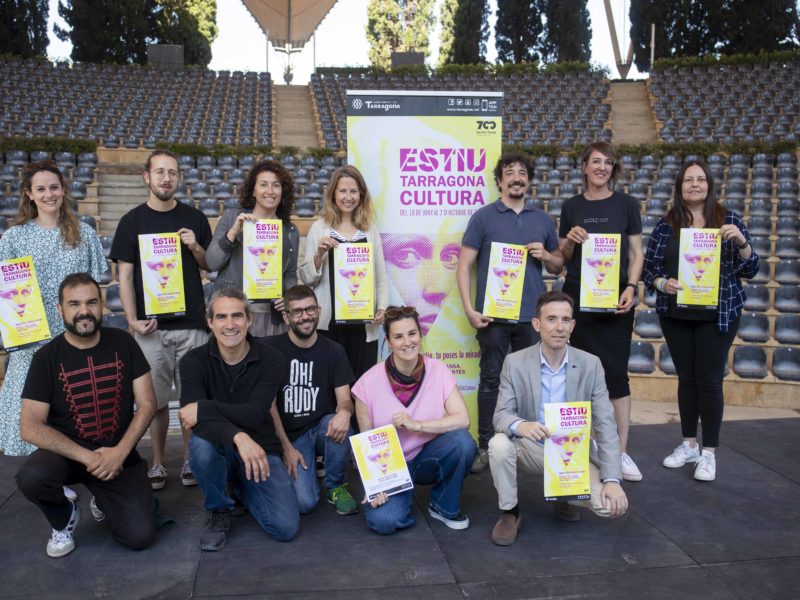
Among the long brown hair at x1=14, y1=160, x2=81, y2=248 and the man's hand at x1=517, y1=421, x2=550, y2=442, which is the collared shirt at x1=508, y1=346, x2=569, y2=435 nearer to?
the man's hand at x1=517, y1=421, x2=550, y2=442

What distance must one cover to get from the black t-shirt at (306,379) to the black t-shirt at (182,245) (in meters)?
Answer: 0.46

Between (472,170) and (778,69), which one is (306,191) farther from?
(778,69)

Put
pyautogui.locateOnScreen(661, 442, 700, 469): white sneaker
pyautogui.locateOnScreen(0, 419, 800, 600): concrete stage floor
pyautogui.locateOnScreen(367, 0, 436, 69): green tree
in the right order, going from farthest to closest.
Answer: pyautogui.locateOnScreen(367, 0, 436, 69): green tree, pyautogui.locateOnScreen(661, 442, 700, 469): white sneaker, pyautogui.locateOnScreen(0, 419, 800, 600): concrete stage floor

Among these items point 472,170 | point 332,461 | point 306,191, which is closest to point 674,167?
point 306,191

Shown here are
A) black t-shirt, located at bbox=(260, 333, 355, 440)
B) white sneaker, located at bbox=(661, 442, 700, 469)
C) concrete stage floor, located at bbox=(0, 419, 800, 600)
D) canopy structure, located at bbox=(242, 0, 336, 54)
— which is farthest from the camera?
canopy structure, located at bbox=(242, 0, 336, 54)

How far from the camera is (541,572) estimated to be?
8.64 feet

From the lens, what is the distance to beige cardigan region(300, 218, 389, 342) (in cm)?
355

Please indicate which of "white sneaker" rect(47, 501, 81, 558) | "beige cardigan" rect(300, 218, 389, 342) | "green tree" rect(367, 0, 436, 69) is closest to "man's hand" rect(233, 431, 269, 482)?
"white sneaker" rect(47, 501, 81, 558)

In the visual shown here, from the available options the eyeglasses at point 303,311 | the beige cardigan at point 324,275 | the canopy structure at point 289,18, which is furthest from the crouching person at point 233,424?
the canopy structure at point 289,18

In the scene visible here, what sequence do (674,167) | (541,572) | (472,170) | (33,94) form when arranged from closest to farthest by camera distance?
(541,572)
(472,170)
(674,167)
(33,94)

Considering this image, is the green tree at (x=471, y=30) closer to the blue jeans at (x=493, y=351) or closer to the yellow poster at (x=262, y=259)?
the blue jeans at (x=493, y=351)

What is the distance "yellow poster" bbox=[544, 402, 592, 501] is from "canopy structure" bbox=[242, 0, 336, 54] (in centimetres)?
2929

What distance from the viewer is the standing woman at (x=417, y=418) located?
9.89 feet

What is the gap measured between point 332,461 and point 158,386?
0.98 m
